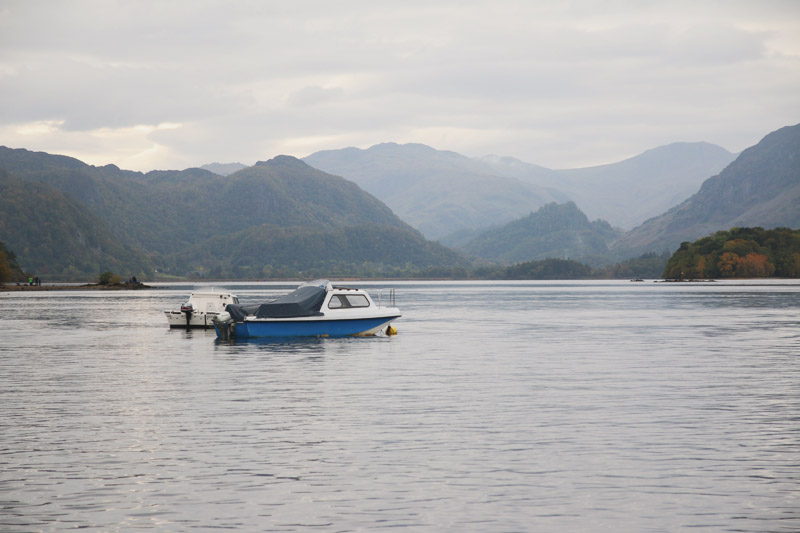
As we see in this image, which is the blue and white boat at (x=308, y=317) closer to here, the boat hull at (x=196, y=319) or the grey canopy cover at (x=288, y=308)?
the grey canopy cover at (x=288, y=308)

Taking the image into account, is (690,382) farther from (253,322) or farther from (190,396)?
(253,322)

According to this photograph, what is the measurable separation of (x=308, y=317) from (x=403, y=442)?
41003mm

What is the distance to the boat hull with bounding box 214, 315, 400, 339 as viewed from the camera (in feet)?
214

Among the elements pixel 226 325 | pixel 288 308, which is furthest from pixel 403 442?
pixel 226 325

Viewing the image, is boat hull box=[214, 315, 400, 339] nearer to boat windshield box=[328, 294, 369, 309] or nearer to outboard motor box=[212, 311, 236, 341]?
outboard motor box=[212, 311, 236, 341]

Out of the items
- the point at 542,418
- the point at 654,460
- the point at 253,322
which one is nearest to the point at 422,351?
the point at 253,322

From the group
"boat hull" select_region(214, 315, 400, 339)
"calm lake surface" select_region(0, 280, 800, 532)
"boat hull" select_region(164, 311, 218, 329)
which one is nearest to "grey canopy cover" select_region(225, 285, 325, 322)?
"boat hull" select_region(214, 315, 400, 339)

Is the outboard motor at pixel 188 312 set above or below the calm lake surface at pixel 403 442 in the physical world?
above

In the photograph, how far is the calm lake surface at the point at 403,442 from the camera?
57.7ft

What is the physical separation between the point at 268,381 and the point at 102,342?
3046cm

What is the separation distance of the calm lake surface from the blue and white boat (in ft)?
36.8

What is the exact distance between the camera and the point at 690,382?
1551 inches

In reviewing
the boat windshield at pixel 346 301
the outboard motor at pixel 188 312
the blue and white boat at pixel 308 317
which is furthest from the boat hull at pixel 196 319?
the boat windshield at pixel 346 301

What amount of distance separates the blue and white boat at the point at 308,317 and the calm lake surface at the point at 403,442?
36.8 feet
